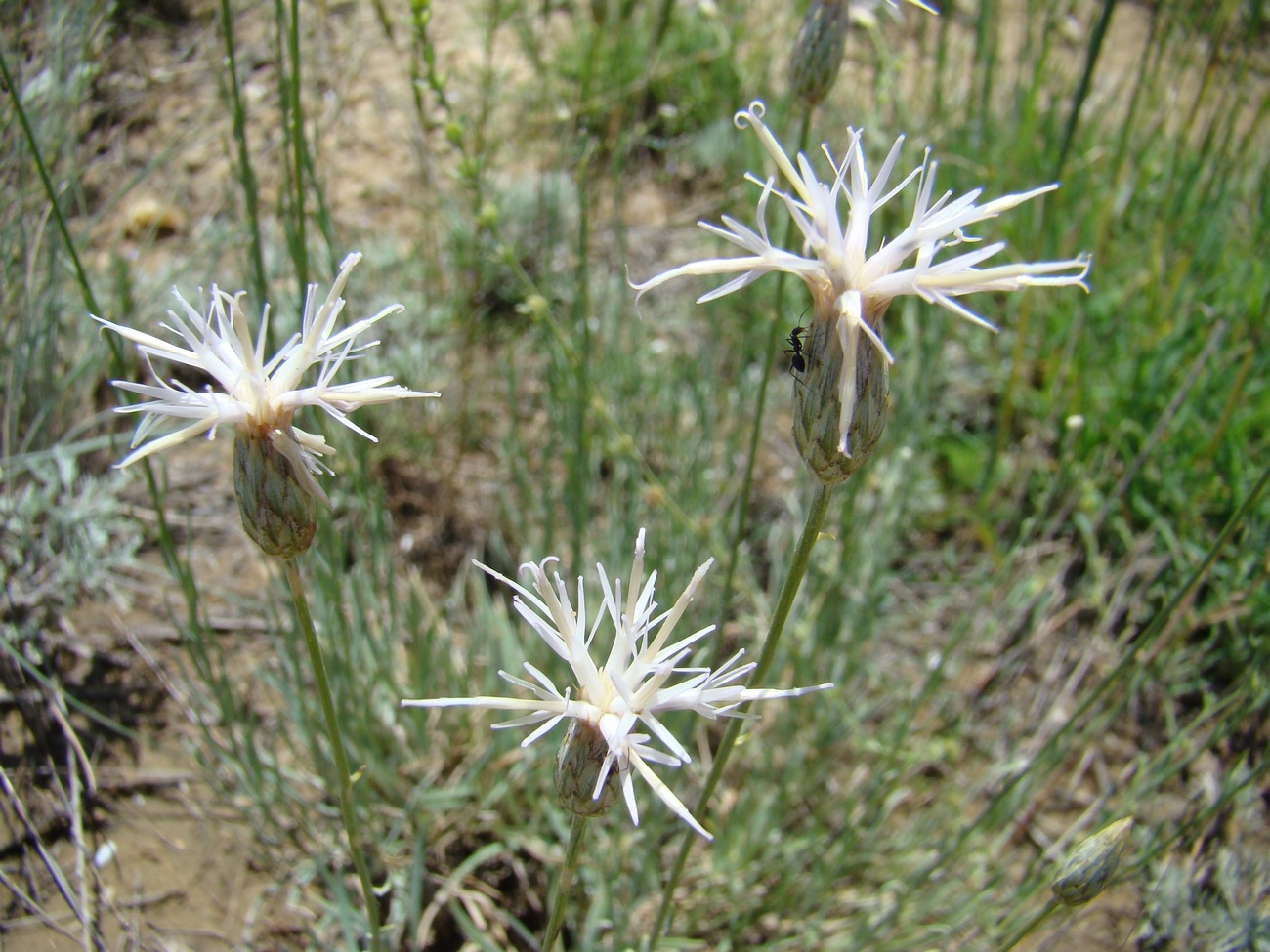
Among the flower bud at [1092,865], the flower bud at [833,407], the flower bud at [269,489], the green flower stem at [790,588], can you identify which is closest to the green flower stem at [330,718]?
the flower bud at [269,489]

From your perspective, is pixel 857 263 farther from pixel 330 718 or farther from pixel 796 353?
pixel 330 718

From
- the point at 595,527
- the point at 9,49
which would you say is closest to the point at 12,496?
the point at 9,49

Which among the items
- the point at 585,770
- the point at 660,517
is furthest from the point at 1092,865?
the point at 660,517

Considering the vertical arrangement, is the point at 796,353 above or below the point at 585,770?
above

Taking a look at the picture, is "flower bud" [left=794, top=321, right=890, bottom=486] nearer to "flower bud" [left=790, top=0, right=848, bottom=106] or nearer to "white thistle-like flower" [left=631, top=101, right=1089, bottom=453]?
"white thistle-like flower" [left=631, top=101, right=1089, bottom=453]

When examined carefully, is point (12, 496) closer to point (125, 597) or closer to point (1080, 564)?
point (125, 597)

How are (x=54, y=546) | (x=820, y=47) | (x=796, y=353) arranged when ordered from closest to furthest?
(x=796, y=353), (x=820, y=47), (x=54, y=546)

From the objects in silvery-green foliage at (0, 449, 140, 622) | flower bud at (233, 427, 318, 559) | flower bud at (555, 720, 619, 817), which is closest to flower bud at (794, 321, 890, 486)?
flower bud at (555, 720, 619, 817)
